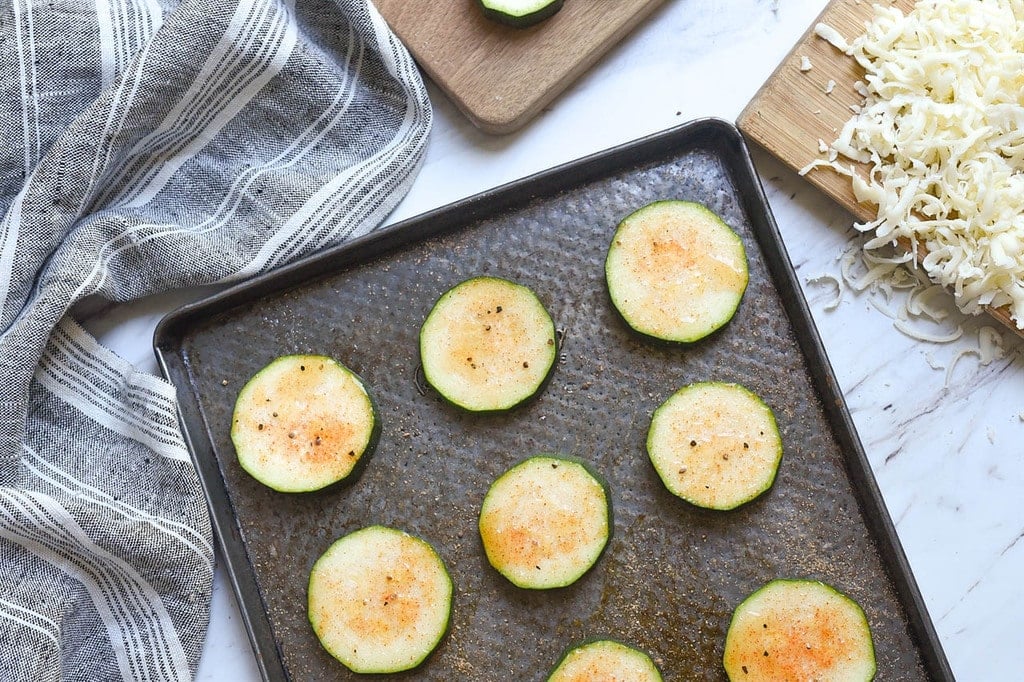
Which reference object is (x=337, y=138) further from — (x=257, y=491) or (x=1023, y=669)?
(x=1023, y=669)

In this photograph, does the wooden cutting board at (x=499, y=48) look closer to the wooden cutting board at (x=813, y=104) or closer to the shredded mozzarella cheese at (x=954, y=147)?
the wooden cutting board at (x=813, y=104)

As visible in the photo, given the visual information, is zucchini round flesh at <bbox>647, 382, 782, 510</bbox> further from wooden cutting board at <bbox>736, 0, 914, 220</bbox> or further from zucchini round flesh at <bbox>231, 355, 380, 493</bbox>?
zucchini round flesh at <bbox>231, 355, 380, 493</bbox>

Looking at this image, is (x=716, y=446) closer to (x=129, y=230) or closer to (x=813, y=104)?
(x=813, y=104)

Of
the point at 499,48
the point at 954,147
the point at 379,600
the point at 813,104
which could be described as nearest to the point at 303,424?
the point at 379,600

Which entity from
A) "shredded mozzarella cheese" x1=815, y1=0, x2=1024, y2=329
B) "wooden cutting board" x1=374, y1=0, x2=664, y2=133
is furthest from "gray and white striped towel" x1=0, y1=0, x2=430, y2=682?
"shredded mozzarella cheese" x1=815, y1=0, x2=1024, y2=329

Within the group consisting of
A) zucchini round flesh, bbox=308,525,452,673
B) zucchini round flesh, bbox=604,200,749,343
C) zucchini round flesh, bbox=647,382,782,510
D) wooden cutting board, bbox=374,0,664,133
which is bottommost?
zucchini round flesh, bbox=308,525,452,673

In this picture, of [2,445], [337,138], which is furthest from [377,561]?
[337,138]
